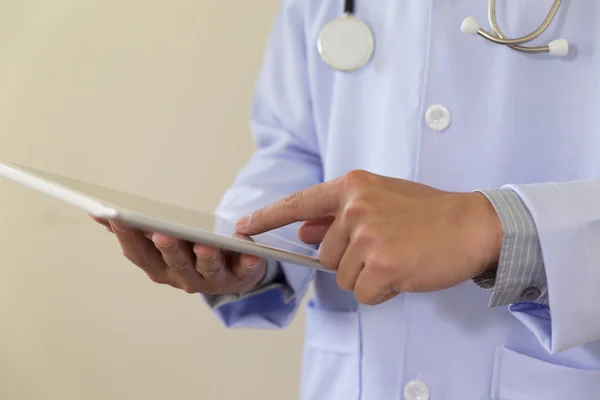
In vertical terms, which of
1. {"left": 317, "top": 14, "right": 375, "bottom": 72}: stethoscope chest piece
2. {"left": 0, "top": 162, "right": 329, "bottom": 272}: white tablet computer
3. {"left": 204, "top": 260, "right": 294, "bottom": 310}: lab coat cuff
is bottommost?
{"left": 204, "top": 260, "right": 294, "bottom": 310}: lab coat cuff

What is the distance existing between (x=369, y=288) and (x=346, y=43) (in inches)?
11.5

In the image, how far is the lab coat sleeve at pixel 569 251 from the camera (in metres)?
0.46

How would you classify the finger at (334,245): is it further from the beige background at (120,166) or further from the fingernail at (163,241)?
the beige background at (120,166)

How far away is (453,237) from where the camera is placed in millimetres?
448

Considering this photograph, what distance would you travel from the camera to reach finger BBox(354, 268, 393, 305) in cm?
46

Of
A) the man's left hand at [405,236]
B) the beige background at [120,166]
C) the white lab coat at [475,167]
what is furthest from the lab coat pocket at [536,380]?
the beige background at [120,166]

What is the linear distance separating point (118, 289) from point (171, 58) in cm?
46

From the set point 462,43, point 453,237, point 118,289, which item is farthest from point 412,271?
point 118,289

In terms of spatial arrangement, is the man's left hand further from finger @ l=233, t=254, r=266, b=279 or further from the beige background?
the beige background

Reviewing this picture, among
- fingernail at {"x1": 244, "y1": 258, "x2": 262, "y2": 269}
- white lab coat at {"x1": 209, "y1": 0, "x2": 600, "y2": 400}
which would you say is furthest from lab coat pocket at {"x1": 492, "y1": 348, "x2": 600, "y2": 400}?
fingernail at {"x1": 244, "y1": 258, "x2": 262, "y2": 269}

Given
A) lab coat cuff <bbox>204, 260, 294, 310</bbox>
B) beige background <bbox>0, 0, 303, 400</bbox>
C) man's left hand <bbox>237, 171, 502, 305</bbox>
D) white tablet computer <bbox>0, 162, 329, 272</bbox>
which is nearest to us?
white tablet computer <bbox>0, 162, 329, 272</bbox>

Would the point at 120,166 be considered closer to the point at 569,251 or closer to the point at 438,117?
the point at 438,117

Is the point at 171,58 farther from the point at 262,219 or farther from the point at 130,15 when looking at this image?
the point at 262,219

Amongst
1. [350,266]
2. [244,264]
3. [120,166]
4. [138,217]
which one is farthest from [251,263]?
[120,166]
